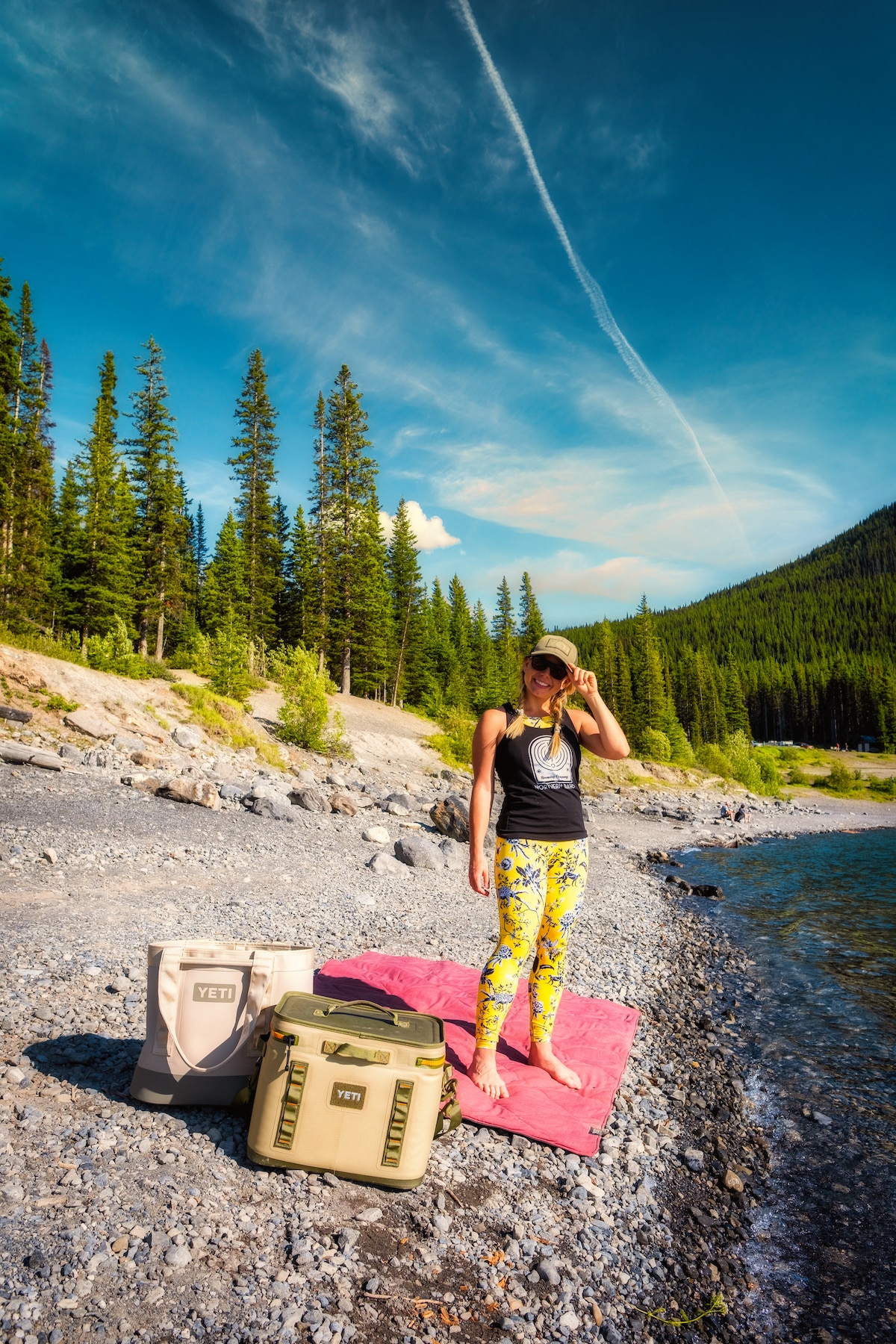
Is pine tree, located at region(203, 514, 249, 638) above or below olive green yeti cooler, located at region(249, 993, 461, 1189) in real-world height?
above

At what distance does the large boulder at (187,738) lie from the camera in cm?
1488

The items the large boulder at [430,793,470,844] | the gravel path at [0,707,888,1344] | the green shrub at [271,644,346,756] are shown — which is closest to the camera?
the gravel path at [0,707,888,1344]

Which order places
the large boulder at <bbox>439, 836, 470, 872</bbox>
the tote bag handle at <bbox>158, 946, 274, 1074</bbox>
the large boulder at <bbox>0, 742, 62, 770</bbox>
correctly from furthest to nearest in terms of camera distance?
the large boulder at <bbox>439, 836, 470, 872</bbox>
the large boulder at <bbox>0, 742, 62, 770</bbox>
the tote bag handle at <bbox>158, 946, 274, 1074</bbox>

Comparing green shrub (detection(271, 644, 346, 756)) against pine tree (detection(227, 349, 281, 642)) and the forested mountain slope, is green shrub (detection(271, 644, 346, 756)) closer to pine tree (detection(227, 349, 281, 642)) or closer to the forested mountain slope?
pine tree (detection(227, 349, 281, 642))

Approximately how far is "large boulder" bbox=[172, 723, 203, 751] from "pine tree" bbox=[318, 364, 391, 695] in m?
19.3

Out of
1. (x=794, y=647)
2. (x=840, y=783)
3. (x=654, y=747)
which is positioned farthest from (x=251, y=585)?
(x=794, y=647)

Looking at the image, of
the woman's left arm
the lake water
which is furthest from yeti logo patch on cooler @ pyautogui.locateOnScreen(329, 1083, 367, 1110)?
the woman's left arm

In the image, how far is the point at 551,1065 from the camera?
4.22 metres

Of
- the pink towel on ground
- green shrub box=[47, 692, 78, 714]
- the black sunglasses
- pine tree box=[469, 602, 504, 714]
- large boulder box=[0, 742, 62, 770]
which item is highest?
pine tree box=[469, 602, 504, 714]

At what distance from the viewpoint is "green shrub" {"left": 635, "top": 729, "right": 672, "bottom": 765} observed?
50.0 m

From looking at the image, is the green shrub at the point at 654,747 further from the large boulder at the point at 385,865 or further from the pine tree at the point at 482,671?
the large boulder at the point at 385,865

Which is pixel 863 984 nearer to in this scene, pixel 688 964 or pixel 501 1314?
pixel 688 964

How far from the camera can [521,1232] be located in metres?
2.91

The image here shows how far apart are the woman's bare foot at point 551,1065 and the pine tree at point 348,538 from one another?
30958 millimetres
